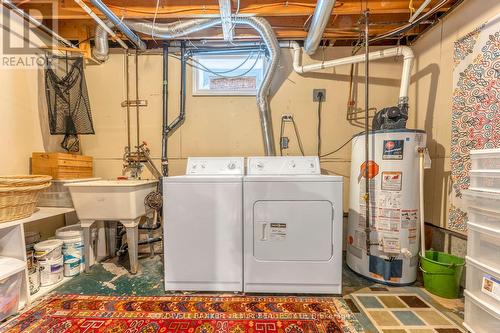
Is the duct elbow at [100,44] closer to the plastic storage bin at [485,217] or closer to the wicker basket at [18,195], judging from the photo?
the wicker basket at [18,195]

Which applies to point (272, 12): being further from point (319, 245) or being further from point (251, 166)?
point (319, 245)

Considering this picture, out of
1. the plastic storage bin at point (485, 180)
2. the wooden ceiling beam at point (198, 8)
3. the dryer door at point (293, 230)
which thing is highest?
the wooden ceiling beam at point (198, 8)

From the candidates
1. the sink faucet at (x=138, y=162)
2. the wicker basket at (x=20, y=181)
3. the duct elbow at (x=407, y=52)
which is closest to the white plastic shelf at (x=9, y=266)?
the wicker basket at (x=20, y=181)

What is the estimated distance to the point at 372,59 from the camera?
2.21 m

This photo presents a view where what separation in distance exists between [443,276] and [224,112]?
2396 mm

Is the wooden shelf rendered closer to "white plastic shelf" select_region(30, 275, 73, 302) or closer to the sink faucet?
"white plastic shelf" select_region(30, 275, 73, 302)

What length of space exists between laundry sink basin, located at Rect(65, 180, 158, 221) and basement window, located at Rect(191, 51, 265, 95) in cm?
132

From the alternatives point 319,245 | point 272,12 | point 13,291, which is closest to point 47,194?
point 13,291

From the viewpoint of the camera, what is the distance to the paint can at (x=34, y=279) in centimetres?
167

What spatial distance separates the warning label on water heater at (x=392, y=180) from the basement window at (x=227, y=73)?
1.57m

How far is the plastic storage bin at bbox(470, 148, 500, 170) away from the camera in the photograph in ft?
3.89

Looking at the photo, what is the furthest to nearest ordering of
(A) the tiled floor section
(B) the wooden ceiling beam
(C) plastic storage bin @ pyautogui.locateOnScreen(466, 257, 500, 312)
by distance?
(B) the wooden ceiling beam, (A) the tiled floor section, (C) plastic storage bin @ pyautogui.locateOnScreen(466, 257, 500, 312)

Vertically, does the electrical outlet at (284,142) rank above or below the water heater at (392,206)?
above

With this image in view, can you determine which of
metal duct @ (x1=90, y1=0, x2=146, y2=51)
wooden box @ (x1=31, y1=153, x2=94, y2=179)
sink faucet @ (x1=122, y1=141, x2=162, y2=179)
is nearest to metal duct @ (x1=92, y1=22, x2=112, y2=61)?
metal duct @ (x1=90, y1=0, x2=146, y2=51)
